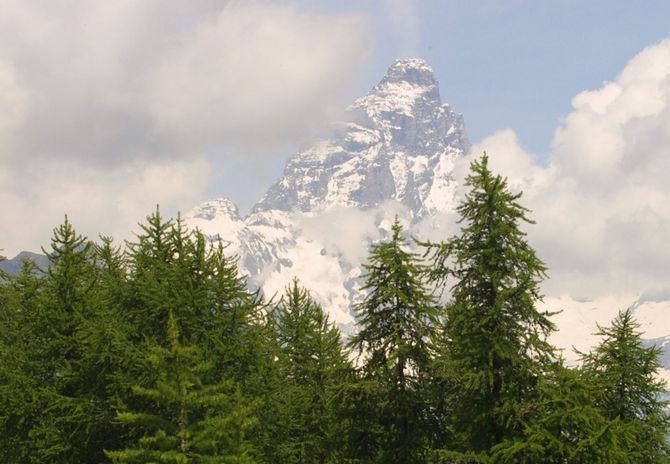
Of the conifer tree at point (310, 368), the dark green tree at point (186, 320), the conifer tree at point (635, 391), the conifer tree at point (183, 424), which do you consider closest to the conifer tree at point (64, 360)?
the dark green tree at point (186, 320)

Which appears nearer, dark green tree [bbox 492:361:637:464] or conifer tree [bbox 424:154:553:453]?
dark green tree [bbox 492:361:637:464]

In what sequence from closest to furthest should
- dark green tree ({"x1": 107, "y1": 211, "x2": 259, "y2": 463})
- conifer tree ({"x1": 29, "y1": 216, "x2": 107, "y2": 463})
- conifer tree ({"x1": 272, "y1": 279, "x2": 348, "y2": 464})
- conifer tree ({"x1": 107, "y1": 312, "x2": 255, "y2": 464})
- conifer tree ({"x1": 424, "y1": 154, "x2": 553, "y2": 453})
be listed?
conifer tree ({"x1": 107, "y1": 312, "x2": 255, "y2": 464})
conifer tree ({"x1": 424, "y1": 154, "x2": 553, "y2": 453})
dark green tree ({"x1": 107, "y1": 211, "x2": 259, "y2": 463})
conifer tree ({"x1": 29, "y1": 216, "x2": 107, "y2": 463})
conifer tree ({"x1": 272, "y1": 279, "x2": 348, "y2": 464})

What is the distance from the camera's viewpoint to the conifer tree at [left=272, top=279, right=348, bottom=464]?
30.3m

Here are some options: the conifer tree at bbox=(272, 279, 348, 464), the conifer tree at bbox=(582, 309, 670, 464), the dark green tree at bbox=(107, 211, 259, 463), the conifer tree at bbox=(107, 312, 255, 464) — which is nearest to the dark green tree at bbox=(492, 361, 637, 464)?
the conifer tree at bbox=(107, 312, 255, 464)

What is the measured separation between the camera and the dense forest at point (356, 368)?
1723 centimetres

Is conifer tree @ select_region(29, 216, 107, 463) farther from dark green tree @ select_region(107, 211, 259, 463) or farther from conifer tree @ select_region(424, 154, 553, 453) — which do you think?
conifer tree @ select_region(424, 154, 553, 453)

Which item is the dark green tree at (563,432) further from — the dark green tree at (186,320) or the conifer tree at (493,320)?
the dark green tree at (186,320)

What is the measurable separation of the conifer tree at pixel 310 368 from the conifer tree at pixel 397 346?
6.40 meters

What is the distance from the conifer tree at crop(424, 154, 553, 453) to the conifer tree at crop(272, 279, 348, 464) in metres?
10.9

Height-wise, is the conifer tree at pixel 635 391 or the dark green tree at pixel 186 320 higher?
the dark green tree at pixel 186 320

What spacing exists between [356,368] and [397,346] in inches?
88.8

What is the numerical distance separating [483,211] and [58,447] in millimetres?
15763

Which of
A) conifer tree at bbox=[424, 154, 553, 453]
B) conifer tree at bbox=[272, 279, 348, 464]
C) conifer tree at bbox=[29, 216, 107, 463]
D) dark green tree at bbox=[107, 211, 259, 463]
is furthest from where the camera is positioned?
conifer tree at bbox=[272, 279, 348, 464]

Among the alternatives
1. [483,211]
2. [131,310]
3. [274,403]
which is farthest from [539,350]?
[131,310]
